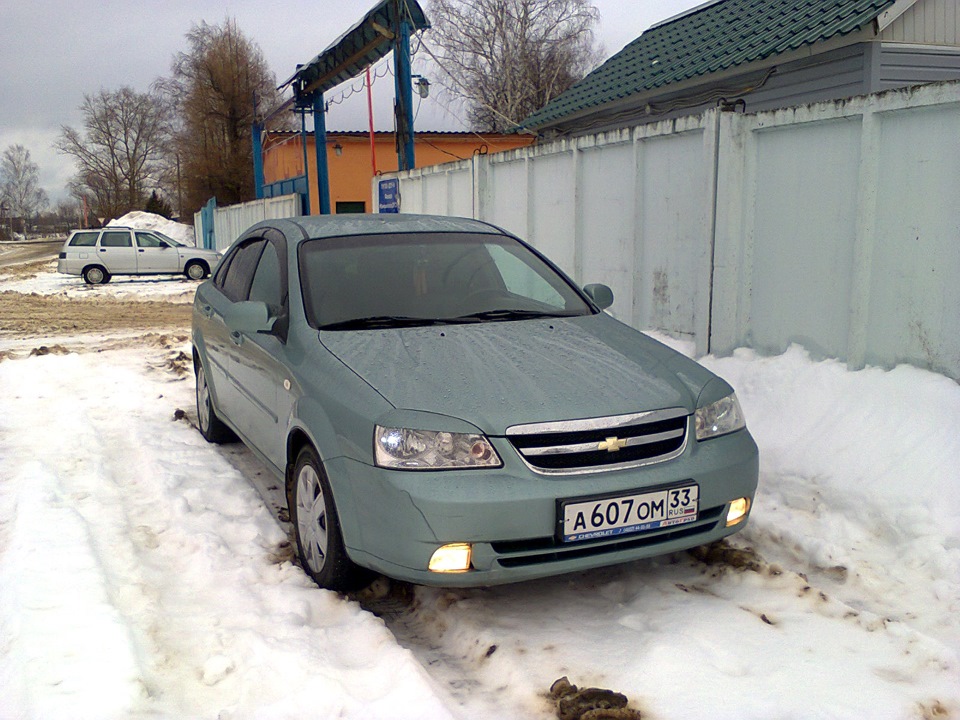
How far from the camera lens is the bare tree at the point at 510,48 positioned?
37344mm

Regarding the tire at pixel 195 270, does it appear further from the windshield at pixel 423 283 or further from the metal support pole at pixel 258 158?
the windshield at pixel 423 283

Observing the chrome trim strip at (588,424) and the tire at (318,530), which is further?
the tire at (318,530)

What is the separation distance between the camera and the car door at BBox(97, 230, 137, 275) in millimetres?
24141

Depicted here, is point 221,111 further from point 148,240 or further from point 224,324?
point 224,324

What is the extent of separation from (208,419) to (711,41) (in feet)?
35.7

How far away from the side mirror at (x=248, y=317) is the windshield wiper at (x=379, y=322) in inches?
13.6

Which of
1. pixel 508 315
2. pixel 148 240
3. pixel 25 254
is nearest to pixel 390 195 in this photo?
pixel 508 315

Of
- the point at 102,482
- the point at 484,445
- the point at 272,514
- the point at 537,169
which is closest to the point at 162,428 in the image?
the point at 102,482

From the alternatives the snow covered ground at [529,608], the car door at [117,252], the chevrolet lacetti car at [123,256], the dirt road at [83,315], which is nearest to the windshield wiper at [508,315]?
the snow covered ground at [529,608]

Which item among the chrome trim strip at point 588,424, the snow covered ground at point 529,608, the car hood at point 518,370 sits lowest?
the snow covered ground at point 529,608

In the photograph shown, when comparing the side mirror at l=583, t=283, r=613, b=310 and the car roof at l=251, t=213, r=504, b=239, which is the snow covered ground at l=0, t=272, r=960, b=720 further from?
the car roof at l=251, t=213, r=504, b=239

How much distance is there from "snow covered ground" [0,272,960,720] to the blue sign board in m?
8.51

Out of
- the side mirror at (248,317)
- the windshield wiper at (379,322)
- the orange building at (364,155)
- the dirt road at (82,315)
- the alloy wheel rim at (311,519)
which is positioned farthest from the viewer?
the orange building at (364,155)

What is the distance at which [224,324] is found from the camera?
5109 mm
